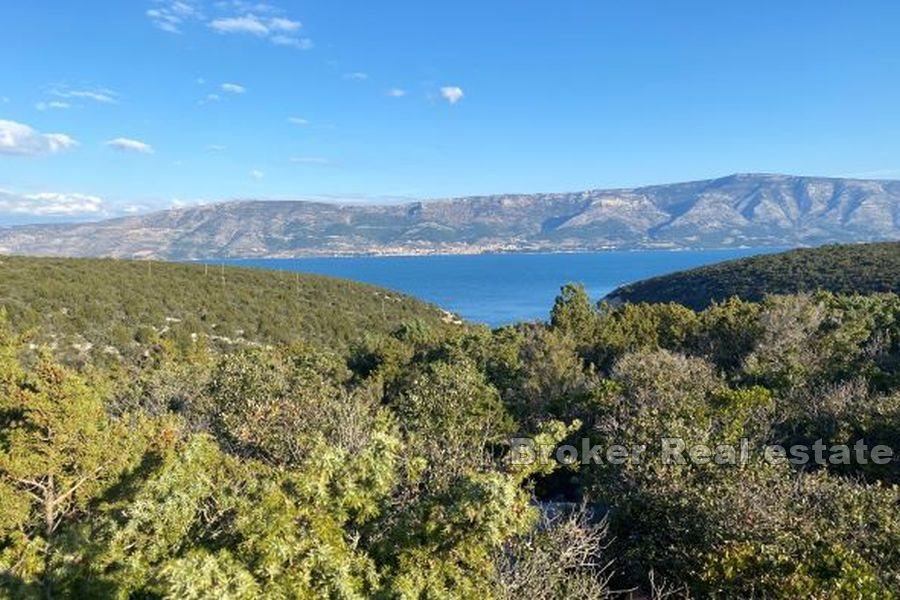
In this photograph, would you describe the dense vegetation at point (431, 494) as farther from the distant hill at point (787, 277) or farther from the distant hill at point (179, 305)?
the distant hill at point (787, 277)

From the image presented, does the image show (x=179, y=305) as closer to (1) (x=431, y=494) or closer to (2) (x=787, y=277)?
(1) (x=431, y=494)

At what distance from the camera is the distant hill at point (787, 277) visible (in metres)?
76.1

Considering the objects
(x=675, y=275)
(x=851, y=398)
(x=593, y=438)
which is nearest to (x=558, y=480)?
(x=593, y=438)

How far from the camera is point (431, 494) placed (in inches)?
356

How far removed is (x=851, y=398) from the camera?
68.8 feet

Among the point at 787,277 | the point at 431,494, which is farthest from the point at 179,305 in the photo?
the point at 787,277

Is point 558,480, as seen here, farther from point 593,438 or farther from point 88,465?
point 88,465

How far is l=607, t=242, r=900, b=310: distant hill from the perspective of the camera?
76125mm

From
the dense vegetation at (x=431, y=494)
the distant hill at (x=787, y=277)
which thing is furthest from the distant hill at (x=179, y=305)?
the distant hill at (x=787, y=277)

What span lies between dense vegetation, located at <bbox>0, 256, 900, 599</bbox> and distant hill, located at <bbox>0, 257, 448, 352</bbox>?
96.1 feet

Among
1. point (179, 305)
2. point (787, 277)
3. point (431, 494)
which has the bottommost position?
point (787, 277)

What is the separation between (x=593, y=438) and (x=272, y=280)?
2672 inches

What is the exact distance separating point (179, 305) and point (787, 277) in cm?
7270

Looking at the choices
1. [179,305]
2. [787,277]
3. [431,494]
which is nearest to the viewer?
[431,494]
